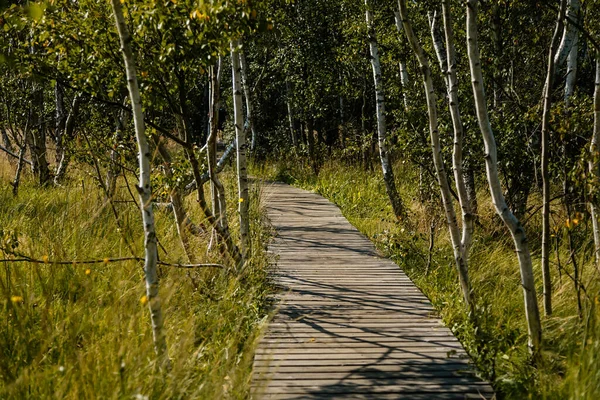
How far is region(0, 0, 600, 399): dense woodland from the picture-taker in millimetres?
3832

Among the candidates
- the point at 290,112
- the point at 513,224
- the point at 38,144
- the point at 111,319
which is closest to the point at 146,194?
the point at 111,319

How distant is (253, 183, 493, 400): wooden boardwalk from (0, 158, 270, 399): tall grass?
260mm

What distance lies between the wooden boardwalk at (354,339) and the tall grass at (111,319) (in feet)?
0.85

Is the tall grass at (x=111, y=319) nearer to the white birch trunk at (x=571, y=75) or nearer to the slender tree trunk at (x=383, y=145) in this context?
the slender tree trunk at (x=383, y=145)

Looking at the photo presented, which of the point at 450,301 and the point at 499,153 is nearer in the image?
the point at 450,301

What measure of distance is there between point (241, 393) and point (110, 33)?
3443mm

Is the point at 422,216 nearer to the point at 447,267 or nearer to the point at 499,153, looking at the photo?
A: the point at 499,153

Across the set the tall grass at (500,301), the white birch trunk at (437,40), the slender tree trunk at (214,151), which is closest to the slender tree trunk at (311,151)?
the tall grass at (500,301)

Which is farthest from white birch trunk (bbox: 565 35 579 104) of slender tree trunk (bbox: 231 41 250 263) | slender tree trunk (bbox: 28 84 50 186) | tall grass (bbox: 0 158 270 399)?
slender tree trunk (bbox: 28 84 50 186)

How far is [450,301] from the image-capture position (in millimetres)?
5719

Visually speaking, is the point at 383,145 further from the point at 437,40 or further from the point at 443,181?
the point at 443,181

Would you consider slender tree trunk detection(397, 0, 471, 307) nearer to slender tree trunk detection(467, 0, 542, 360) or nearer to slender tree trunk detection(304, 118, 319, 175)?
slender tree trunk detection(467, 0, 542, 360)

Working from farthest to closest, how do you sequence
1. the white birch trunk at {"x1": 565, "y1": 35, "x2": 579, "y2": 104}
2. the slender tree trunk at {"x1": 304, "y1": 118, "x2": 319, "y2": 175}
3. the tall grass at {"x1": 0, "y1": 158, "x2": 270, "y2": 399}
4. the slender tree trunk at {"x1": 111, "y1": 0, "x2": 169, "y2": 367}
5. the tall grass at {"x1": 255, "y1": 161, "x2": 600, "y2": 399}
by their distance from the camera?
the slender tree trunk at {"x1": 304, "y1": 118, "x2": 319, "y2": 175}
the white birch trunk at {"x1": 565, "y1": 35, "x2": 579, "y2": 104}
the tall grass at {"x1": 255, "y1": 161, "x2": 600, "y2": 399}
the slender tree trunk at {"x1": 111, "y1": 0, "x2": 169, "y2": 367}
the tall grass at {"x1": 0, "y1": 158, "x2": 270, "y2": 399}

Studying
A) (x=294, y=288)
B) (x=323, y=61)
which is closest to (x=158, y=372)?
(x=294, y=288)
